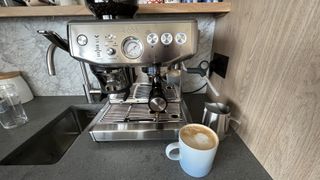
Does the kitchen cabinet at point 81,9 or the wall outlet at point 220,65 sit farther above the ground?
the kitchen cabinet at point 81,9

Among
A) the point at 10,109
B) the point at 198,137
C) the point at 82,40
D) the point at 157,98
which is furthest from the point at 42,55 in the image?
the point at 198,137

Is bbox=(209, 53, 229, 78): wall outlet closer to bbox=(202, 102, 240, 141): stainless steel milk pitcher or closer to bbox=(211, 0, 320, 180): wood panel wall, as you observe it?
bbox=(211, 0, 320, 180): wood panel wall

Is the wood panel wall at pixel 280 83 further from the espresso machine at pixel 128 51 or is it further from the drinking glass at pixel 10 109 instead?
the drinking glass at pixel 10 109

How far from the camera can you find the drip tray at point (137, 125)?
0.44 m

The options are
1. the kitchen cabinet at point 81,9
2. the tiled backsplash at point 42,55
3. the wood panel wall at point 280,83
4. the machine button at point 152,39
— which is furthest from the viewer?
the tiled backsplash at point 42,55

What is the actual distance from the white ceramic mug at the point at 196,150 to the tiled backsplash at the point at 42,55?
0.46 m

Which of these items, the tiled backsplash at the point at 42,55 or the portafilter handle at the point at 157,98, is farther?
the tiled backsplash at the point at 42,55

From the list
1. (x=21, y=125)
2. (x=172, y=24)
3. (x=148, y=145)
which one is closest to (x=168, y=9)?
(x=172, y=24)

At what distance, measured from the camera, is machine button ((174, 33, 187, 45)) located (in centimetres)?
37

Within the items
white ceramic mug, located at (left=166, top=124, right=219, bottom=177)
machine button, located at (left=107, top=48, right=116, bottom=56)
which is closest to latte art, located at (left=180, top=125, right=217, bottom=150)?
white ceramic mug, located at (left=166, top=124, right=219, bottom=177)

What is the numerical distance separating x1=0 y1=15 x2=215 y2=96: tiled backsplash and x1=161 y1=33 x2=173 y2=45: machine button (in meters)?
0.43

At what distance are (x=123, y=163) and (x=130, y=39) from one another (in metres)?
0.31

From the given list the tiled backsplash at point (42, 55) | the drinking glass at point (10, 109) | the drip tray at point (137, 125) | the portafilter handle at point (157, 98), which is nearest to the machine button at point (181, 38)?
the portafilter handle at point (157, 98)

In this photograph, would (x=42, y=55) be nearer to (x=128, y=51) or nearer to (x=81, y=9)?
(x=81, y=9)
